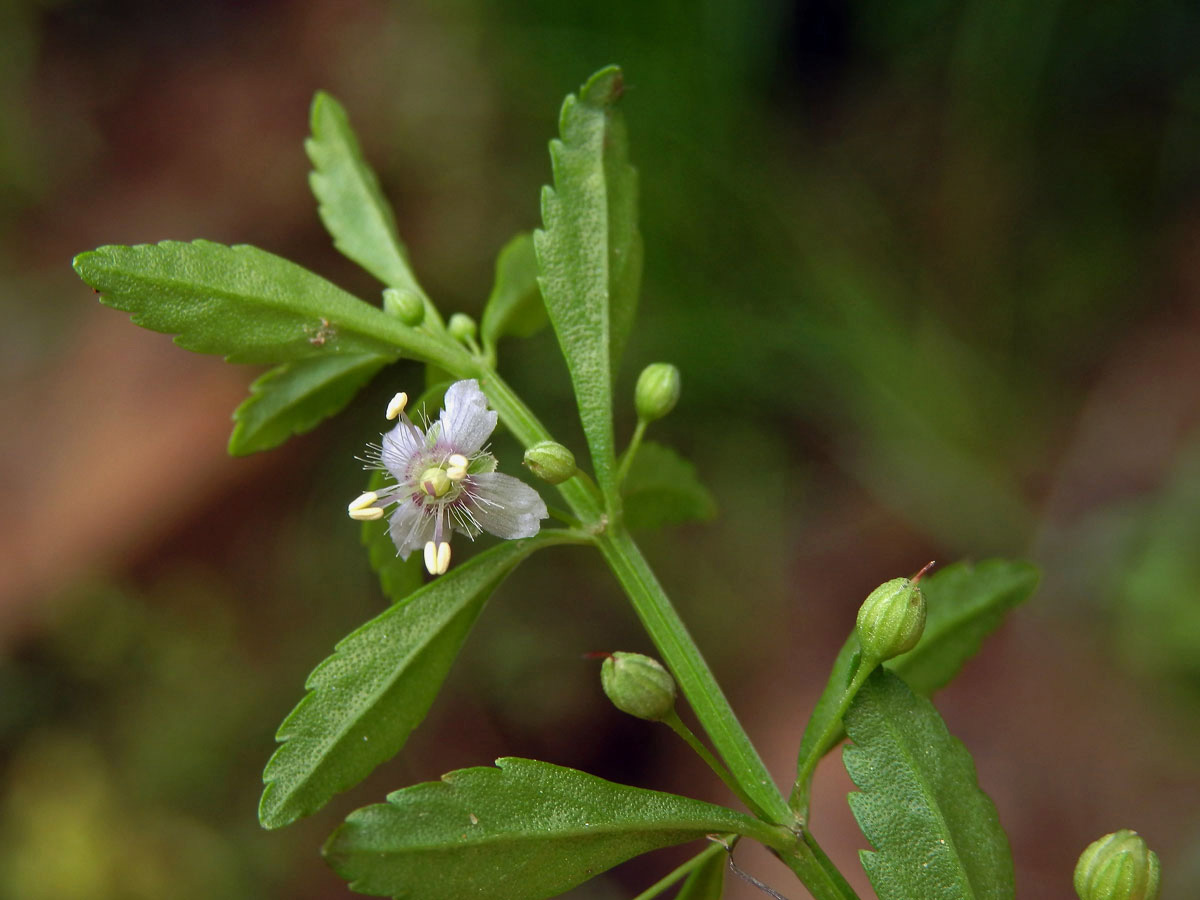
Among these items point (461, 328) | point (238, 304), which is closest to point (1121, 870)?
point (461, 328)

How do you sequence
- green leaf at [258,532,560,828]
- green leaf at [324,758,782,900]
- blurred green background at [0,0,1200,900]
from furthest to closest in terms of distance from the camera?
blurred green background at [0,0,1200,900] → green leaf at [258,532,560,828] → green leaf at [324,758,782,900]

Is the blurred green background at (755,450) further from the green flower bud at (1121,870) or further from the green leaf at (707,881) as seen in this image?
the green flower bud at (1121,870)

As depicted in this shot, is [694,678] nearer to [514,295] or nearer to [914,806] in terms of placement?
[914,806]

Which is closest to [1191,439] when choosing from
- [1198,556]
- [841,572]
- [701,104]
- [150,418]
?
[1198,556]

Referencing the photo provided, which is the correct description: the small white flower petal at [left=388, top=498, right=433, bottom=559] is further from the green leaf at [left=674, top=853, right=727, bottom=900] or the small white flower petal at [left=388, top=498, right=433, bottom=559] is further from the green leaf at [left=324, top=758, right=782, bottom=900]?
the green leaf at [left=674, top=853, right=727, bottom=900]

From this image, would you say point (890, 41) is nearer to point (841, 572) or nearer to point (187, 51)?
point (841, 572)

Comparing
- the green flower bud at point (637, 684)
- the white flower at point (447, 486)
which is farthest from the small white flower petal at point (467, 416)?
the green flower bud at point (637, 684)

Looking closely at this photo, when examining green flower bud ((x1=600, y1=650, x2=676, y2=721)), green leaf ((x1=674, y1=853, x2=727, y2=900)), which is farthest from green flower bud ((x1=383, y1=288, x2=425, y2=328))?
green leaf ((x1=674, y1=853, x2=727, y2=900))
